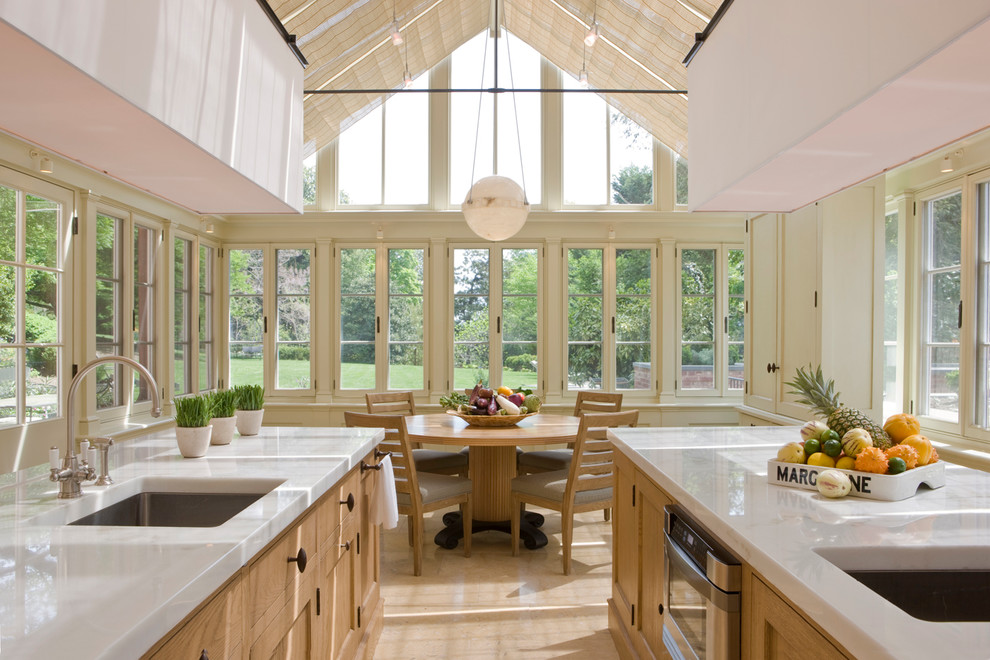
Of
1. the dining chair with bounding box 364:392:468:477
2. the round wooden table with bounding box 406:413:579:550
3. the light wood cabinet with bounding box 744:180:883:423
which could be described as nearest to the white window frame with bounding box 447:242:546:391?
the dining chair with bounding box 364:392:468:477

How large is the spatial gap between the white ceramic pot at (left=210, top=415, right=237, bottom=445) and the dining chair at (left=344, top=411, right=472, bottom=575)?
Answer: 1.15 meters

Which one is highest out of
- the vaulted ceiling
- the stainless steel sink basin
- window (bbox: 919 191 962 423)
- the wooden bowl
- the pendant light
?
the vaulted ceiling

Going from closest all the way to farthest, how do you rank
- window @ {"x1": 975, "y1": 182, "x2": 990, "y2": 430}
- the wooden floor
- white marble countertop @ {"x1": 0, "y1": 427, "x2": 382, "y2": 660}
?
white marble countertop @ {"x1": 0, "y1": 427, "x2": 382, "y2": 660} < the wooden floor < window @ {"x1": 975, "y1": 182, "x2": 990, "y2": 430}

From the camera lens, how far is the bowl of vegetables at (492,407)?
393 cm

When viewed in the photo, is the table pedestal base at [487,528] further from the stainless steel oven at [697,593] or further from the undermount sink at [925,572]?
the undermount sink at [925,572]

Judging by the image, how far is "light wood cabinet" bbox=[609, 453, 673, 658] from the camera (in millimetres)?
1994

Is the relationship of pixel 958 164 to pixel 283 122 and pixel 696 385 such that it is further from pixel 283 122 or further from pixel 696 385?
pixel 283 122

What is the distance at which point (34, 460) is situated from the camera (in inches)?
135

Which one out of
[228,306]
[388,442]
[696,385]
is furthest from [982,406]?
[228,306]

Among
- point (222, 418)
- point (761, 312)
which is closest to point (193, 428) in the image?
point (222, 418)

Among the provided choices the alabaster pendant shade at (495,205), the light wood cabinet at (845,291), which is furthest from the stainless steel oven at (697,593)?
the light wood cabinet at (845,291)

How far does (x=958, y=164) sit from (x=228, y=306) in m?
5.78

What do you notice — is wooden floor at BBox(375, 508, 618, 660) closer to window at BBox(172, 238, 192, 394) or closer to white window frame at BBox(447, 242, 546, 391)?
white window frame at BBox(447, 242, 546, 391)

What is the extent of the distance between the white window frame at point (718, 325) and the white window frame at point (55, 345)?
4.87m
